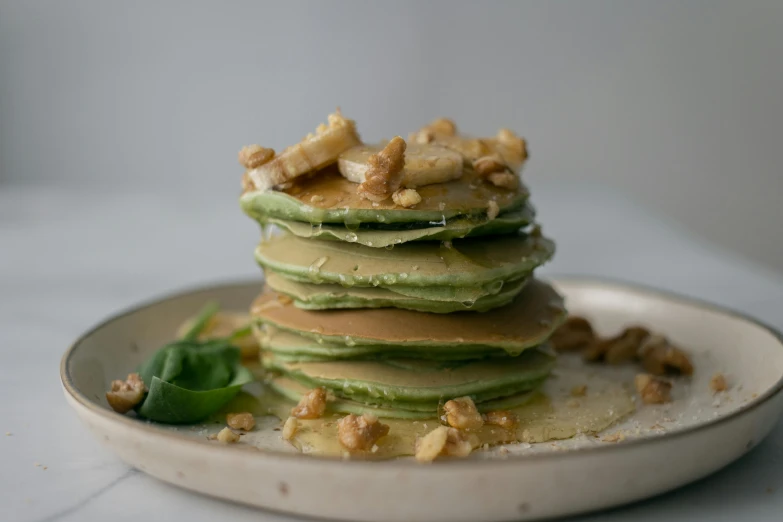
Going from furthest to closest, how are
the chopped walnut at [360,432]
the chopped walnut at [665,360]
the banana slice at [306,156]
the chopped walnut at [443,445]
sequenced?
the chopped walnut at [665,360] → the banana slice at [306,156] → the chopped walnut at [360,432] → the chopped walnut at [443,445]

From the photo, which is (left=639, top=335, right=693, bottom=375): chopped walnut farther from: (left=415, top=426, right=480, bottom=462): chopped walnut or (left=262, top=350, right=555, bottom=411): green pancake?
(left=415, top=426, right=480, bottom=462): chopped walnut

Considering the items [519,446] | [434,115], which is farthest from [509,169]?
[434,115]

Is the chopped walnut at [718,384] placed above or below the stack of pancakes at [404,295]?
below

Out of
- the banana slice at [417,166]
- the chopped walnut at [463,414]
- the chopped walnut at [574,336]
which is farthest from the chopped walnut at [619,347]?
the banana slice at [417,166]

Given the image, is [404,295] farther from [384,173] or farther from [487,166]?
[487,166]

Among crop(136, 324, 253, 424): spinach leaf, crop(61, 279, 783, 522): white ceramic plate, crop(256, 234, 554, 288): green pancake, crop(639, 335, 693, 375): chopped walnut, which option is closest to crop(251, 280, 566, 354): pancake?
crop(256, 234, 554, 288): green pancake

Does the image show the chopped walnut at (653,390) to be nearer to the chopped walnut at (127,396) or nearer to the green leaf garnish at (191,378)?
the green leaf garnish at (191,378)
